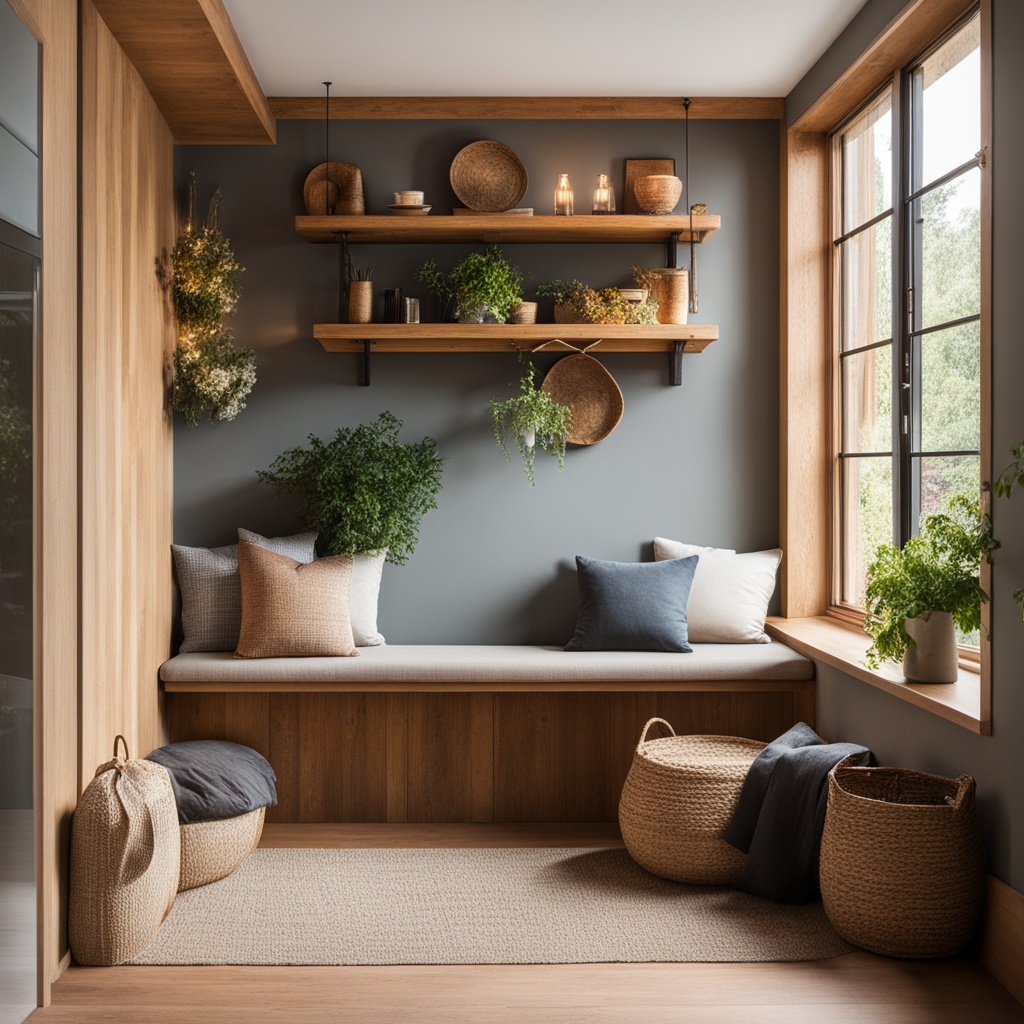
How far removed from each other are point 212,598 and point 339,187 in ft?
5.88

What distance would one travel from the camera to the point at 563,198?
4.21 m

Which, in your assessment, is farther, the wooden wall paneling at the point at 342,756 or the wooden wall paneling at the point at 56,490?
the wooden wall paneling at the point at 342,756

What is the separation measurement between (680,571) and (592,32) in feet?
6.76

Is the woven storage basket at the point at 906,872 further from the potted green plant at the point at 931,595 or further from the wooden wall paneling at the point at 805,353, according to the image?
the wooden wall paneling at the point at 805,353

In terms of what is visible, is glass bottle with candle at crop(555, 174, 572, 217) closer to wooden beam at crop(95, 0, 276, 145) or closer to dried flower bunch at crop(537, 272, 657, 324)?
dried flower bunch at crop(537, 272, 657, 324)

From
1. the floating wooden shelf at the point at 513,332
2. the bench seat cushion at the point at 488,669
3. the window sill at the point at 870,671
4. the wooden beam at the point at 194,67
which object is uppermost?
the wooden beam at the point at 194,67

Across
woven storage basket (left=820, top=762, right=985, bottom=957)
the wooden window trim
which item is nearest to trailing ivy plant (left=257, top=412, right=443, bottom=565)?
the wooden window trim

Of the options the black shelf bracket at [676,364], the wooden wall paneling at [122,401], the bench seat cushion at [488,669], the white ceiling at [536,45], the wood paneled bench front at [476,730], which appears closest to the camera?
the wooden wall paneling at [122,401]

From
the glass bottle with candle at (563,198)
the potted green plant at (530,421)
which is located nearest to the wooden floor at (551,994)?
the potted green plant at (530,421)

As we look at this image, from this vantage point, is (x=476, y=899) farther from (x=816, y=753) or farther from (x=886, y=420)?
(x=886, y=420)

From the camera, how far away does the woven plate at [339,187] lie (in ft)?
13.8

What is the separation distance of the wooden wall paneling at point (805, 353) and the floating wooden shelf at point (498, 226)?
0.43 meters

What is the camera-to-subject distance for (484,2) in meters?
3.41

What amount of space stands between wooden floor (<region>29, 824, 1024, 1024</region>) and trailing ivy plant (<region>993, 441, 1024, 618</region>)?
1015mm
